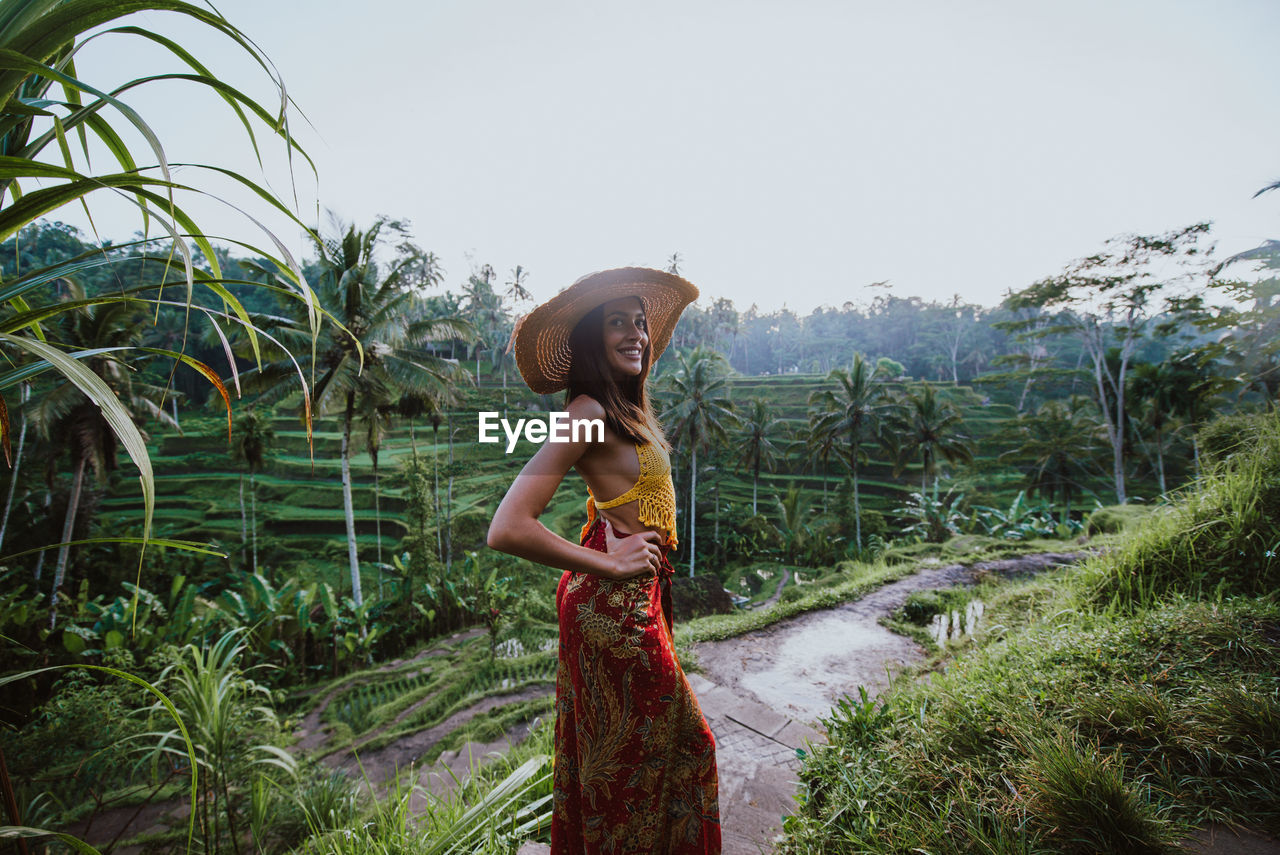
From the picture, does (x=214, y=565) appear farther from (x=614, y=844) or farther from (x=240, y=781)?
(x=614, y=844)

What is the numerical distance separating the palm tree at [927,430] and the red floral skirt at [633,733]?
68.5 ft

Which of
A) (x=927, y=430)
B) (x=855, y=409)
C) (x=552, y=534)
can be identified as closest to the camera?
(x=552, y=534)

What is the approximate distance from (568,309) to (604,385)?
0.86ft

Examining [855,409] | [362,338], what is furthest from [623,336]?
[855,409]

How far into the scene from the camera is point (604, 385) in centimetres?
141

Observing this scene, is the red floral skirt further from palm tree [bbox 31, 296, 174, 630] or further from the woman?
palm tree [bbox 31, 296, 174, 630]

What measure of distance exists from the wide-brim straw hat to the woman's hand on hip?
55 centimetres

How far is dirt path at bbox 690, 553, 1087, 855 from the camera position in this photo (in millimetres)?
2205

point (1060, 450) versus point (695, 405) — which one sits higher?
point (695, 405)

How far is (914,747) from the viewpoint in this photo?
2.00m

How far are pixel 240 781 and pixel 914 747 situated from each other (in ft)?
13.2

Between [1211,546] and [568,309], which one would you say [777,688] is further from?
[568,309]

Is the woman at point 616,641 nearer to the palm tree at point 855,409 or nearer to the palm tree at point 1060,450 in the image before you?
the palm tree at point 855,409

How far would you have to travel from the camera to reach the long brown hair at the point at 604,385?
1.38 meters
